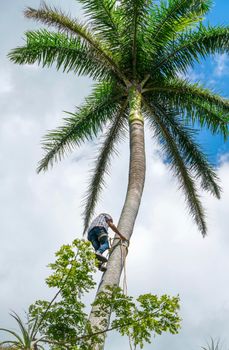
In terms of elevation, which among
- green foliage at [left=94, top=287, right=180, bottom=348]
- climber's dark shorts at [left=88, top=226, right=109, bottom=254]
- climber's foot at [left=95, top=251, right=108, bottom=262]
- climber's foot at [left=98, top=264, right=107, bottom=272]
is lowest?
green foliage at [left=94, top=287, right=180, bottom=348]

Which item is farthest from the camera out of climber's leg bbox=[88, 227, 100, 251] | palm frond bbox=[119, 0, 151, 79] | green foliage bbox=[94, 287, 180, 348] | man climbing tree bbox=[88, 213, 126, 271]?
palm frond bbox=[119, 0, 151, 79]

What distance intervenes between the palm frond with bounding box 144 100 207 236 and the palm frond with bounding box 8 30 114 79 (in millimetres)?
1765

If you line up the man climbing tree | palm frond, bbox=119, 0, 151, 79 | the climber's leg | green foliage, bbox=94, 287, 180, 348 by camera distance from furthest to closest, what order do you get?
1. palm frond, bbox=119, 0, 151, 79
2. the climber's leg
3. the man climbing tree
4. green foliage, bbox=94, 287, 180, 348

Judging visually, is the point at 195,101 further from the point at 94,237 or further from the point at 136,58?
the point at 94,237

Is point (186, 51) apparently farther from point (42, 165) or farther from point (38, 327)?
point (38, 327)

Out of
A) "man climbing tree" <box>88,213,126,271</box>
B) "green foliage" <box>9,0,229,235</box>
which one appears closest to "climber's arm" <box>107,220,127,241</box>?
"man climbing tree" <box>88,213,126,271</box>

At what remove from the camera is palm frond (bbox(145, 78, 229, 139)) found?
502 inches

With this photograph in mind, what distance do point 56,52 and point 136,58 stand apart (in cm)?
189

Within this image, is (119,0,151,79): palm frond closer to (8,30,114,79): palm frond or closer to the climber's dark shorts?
(8,30,114,79): palm frond

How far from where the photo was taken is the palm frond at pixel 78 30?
12.2m

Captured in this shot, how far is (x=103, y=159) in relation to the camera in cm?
1424

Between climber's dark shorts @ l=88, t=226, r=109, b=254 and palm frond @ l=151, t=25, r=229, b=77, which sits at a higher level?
palm frond @ l=151, t=25, r=229, b=77

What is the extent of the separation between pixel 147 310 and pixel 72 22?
8359 mm

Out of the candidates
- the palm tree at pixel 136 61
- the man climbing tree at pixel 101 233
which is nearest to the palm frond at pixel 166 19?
the palm tree at pixel 136 61
